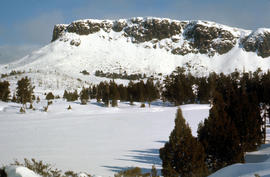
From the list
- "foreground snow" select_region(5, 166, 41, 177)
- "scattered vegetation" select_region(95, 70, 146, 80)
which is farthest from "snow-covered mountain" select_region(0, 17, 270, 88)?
"foreground snow" select_region(5, 166, 41, 177)

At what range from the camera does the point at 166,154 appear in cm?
858

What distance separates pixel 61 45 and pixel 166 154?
177 m

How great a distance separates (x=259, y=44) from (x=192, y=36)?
4978 centimetres

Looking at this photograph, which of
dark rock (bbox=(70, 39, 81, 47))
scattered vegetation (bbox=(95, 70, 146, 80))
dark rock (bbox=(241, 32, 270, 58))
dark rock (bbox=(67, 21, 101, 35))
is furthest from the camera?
dark rock (bbox=(67, 21, 101, 35))

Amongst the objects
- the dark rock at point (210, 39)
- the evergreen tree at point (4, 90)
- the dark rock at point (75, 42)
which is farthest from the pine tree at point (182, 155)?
the dark rock at point (210, 39)

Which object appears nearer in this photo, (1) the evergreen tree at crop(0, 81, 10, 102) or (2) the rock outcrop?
(1) the evergreen tree at crop(0, 81, 10, 102)

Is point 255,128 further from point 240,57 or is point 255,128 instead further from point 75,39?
point 75,39

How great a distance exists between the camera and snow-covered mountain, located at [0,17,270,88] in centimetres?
15112

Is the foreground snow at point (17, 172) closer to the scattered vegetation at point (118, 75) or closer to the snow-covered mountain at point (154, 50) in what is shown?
the scattered vegetation at point (118, 75)

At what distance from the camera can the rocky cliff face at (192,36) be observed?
174m

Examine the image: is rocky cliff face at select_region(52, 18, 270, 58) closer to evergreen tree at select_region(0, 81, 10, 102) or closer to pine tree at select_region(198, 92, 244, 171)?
evergreen tree at select_region(0, 81, 10, 102)

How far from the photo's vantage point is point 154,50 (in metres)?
180

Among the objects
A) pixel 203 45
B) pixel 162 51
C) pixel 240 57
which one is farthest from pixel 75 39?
pixel 240 57

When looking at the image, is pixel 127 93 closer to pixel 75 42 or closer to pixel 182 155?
pixel 182 155
